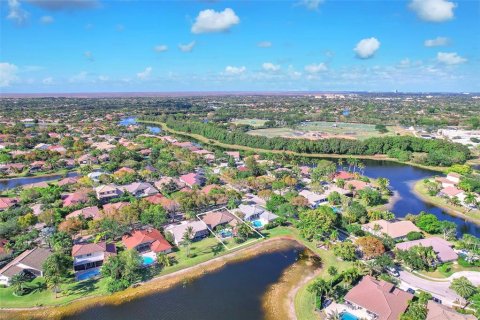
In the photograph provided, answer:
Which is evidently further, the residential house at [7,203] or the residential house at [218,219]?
the residential house at [7,203]

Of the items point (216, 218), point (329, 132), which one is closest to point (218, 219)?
point (216, 218)

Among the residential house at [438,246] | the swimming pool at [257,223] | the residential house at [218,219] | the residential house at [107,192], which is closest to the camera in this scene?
the residential house at [438,246]

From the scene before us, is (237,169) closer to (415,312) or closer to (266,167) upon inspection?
(266,167)

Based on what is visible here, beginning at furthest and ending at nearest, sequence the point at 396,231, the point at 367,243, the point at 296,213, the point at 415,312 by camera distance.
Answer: the point at 296,213 → the point at 396,231 → the point at 367,243 → the point at 415,312

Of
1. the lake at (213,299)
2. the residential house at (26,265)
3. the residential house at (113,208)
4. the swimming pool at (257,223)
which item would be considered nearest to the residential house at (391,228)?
the lake at (213,299)

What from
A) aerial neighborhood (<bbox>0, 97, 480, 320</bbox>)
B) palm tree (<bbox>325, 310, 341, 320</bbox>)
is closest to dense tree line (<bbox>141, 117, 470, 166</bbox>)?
aerial neighborhood (<bbox>0, 97, 480, 320</bbox>)

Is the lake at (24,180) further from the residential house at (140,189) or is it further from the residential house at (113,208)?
the residential house at (113,208)

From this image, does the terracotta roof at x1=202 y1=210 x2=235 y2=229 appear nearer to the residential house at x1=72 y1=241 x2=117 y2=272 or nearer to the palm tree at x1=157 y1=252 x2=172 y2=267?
the palm tree at x1=157 y1=252 x2=172 y2=267

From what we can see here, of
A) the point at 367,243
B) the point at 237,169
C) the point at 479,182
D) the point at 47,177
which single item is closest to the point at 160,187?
the point at 237,169
